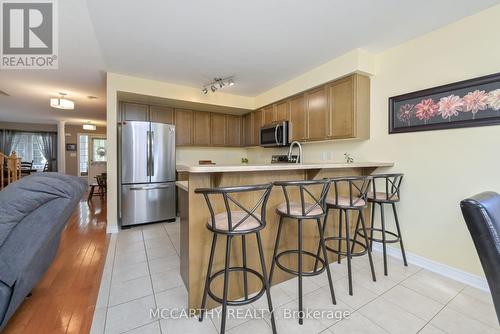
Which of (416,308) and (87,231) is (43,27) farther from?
(416,308)

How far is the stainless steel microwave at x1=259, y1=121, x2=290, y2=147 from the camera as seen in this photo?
12.0 ft

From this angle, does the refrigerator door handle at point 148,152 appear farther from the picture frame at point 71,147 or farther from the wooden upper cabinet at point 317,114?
the picture frame at point 71,147

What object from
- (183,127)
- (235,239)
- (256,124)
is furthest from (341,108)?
(183,127)

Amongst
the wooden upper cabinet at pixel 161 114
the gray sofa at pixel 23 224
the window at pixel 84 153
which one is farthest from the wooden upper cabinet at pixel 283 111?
the window at pixel 84 153

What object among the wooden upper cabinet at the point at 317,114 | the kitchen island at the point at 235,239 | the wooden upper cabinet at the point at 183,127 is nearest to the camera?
the kitchen island at the point at 235,239

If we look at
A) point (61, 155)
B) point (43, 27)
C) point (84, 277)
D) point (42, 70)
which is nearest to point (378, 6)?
point (43, 27)

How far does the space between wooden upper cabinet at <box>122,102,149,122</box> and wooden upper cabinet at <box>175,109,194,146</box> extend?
0.54 meters

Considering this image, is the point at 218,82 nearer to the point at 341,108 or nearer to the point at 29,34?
the point at 341,108

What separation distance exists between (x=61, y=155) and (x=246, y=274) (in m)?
8.84

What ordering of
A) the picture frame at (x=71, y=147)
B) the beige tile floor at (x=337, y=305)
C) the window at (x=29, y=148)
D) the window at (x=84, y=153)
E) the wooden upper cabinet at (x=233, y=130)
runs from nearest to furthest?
the beige tile floor at (x=337, y=305) < the wooden upper cabinet at (x=233, y=130) < the window at (x=29, y=148) < the picture frame at (x=71, y=147) < the window at (x=84, y=153)

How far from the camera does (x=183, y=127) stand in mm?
4266

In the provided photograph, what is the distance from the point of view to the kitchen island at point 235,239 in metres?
1.58

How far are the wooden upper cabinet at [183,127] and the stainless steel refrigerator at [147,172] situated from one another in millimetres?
438

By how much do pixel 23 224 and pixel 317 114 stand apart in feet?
10.3
